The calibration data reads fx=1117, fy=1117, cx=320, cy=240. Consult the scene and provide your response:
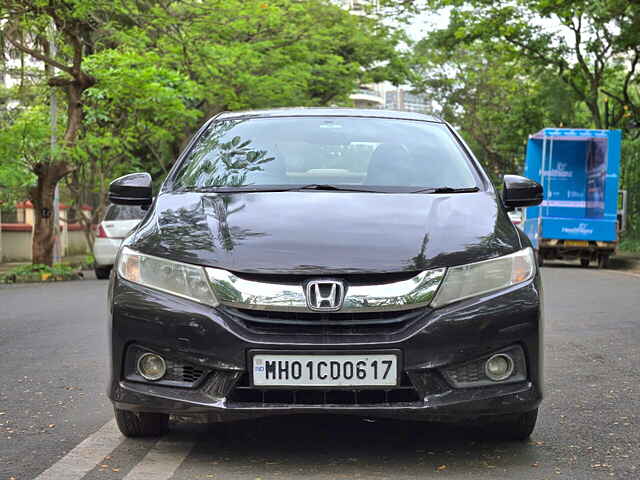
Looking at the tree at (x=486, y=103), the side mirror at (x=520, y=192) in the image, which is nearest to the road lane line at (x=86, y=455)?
the side mirror at (x=520, y=192)

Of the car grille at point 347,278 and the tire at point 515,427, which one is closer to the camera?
the car grille at point 347,278

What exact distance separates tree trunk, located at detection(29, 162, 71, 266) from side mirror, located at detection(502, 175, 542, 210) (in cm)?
1674

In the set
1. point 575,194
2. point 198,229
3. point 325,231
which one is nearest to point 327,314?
point 325,231

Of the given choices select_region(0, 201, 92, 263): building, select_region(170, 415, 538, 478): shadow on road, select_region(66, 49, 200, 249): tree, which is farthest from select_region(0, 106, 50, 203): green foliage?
select_region(170, 415, 538, 478): shadow on road

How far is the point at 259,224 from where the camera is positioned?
4.62m

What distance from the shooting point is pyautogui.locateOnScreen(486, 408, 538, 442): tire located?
4.77 meters

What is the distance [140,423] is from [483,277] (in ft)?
5.33

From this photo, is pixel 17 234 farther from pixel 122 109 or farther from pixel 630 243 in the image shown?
pixel 630 243

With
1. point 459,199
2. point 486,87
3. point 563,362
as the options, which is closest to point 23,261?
point 486,87

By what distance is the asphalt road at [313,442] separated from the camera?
4355 millimetres

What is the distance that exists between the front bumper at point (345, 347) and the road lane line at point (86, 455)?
0.30 m

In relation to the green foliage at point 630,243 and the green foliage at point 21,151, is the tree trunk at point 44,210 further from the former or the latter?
the green foliage at point 630,243

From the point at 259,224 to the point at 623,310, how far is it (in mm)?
7866

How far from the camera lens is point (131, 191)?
18.1 ft
